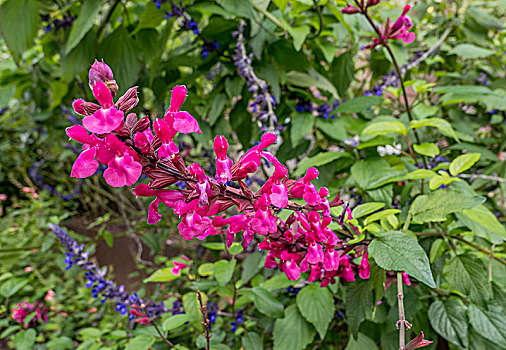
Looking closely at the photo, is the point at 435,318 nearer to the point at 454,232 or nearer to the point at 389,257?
the point at 454,232

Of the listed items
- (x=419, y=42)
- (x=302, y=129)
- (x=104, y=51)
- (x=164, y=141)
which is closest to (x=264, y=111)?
(x=302, y=129)

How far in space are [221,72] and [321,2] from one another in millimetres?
330

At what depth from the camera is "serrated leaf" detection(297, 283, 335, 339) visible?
527 mm

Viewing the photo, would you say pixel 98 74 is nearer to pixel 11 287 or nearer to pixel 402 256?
pixel 402 256

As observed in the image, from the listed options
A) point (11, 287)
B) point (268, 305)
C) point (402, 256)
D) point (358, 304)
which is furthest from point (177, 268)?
point (11, 287)

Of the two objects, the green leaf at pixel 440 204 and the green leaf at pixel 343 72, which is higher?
the green leaf at pixel 343 72

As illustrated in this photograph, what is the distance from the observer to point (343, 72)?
0.85 m

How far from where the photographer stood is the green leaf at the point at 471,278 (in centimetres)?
48

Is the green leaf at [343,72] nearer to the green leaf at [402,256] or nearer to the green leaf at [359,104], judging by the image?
the green leaf at [359,104]

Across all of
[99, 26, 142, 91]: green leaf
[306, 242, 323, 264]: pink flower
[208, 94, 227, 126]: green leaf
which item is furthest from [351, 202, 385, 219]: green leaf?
[99, 26, 142, 91]: green leaf

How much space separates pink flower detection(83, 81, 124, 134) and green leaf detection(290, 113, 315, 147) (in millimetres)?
491

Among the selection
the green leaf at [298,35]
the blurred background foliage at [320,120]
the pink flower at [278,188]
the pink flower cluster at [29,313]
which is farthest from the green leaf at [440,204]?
the pink flower cluster at [29,313]

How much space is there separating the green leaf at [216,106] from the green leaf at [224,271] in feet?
1.09

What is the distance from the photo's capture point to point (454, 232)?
53 centimetres
